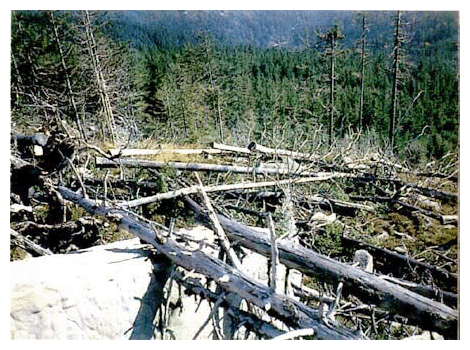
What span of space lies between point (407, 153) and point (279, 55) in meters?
1.19

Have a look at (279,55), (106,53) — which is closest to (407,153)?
(279,55)

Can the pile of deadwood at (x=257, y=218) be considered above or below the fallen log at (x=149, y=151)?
below

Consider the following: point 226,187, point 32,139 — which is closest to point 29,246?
point 32,139

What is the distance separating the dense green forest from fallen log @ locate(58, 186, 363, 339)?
91 centimetres

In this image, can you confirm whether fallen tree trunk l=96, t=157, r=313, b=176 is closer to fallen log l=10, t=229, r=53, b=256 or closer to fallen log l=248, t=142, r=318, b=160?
fallen log l=248, t=142, r=318, b=160

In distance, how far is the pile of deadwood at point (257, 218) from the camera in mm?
2180

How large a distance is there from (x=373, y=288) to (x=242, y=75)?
1.69m

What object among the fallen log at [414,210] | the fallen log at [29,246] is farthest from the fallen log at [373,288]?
the fallen log at [29,246]

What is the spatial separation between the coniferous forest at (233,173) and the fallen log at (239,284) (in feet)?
0.04

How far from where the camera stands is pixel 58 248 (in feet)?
10.7

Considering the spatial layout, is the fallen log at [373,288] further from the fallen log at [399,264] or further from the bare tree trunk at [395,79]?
the bare tree trunk at [395,79]

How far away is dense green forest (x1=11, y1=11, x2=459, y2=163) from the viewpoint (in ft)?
8.27

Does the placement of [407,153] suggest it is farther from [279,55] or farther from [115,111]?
[115,111]

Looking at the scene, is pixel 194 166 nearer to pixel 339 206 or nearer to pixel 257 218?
pixel 257 218
